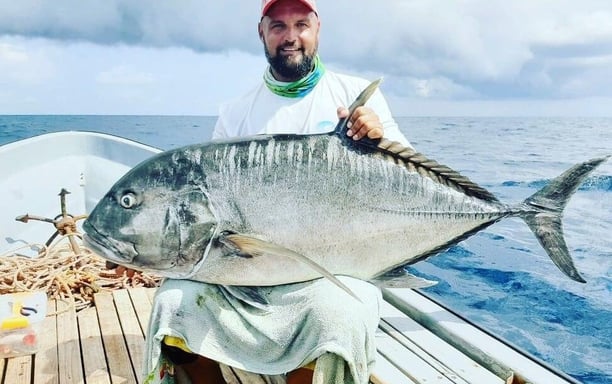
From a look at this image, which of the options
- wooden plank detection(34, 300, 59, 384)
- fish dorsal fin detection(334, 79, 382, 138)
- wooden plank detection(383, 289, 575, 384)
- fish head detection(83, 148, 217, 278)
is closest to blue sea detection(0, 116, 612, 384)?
wooden plank detection(383, 289, 575, 384)

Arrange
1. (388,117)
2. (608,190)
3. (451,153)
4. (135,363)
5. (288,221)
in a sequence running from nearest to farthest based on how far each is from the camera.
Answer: (288,221) < (388,117) < (135,363) < (608,190) < (451,153)

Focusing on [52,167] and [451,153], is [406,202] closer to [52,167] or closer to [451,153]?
[52,167]

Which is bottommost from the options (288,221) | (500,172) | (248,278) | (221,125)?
(500,172)

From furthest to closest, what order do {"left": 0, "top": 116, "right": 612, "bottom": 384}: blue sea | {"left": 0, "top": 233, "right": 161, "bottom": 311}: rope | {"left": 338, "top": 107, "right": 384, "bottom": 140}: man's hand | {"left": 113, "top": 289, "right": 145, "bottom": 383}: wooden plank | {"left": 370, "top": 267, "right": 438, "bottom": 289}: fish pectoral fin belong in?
{"left": 0, "top": 116, "right": 612, "bottom": 384}: blue sea
{"left": 0, "top": 233, "right": 161, "bottom": 311}: rope
{"left": 113, "top": 289, "right": 145, "bottom": 383}: wooden plank
{"left": 370, "top": 267, "right": 438, "bottom": 289}: fish pectoral fin
{"left": 338, "top": 107, "right": 384, "bottom": 140}: man's hand

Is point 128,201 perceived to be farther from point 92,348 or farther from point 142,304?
point 142,304

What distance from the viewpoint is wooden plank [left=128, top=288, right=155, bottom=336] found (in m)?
2.89

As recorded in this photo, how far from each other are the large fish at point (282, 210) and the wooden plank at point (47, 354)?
1.00m

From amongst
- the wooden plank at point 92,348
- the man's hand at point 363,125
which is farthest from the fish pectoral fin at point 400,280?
the wooden plank at point 92,348

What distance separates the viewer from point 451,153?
18281 millimetres

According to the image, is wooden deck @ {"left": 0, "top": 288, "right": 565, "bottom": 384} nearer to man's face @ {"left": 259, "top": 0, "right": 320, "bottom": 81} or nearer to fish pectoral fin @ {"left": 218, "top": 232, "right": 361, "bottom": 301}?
fish pectoral fin @ {"left": 218, "top": 232, "right": 361, "bottom": 301}

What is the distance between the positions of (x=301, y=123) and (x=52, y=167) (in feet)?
14.1

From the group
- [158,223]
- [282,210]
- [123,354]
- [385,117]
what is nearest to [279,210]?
[282,210]

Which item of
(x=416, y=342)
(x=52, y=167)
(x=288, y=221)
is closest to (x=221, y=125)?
(x=288, y=221)

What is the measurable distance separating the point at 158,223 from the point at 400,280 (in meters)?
0.83
